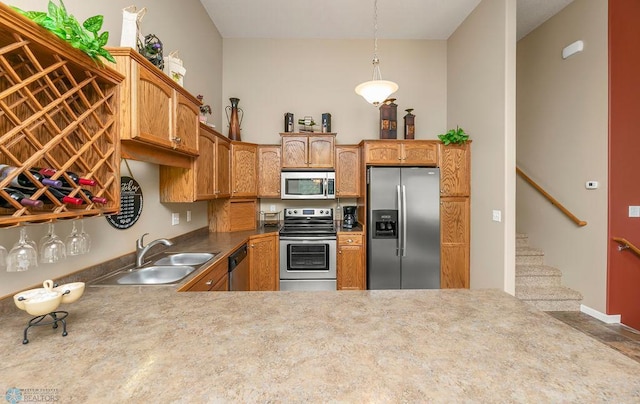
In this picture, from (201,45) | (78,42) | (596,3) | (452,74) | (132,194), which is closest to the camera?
(78,42)

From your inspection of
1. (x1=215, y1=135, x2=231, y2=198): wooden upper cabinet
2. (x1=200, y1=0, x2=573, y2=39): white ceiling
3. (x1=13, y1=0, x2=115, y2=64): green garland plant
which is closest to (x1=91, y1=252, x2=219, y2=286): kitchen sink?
(x1=215, y1=135, x2=231, y2=198): wooden upper cabinet

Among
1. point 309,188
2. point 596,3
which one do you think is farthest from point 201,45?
point 596,3

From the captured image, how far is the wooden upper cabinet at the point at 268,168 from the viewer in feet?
12.1

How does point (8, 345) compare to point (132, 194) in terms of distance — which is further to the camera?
point (132, 194)

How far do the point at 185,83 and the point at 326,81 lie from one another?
6.50 feet

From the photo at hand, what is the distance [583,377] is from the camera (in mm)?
716

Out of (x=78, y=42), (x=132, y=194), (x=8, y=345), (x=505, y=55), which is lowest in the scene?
(x=8, y=345)

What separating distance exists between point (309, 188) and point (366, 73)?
192 cm

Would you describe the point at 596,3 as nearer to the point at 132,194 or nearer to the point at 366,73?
the point at 366,73

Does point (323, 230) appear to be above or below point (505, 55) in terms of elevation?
below

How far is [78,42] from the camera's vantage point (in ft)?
3.51

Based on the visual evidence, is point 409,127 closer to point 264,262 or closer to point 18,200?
point 264,262

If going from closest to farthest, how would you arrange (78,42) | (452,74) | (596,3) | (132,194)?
1. (78,42)
2. (132,194)
3. (596,3)
4. (452,74)

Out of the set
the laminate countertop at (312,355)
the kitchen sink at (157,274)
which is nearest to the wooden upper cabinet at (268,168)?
the kitchen sink at (157,274)
